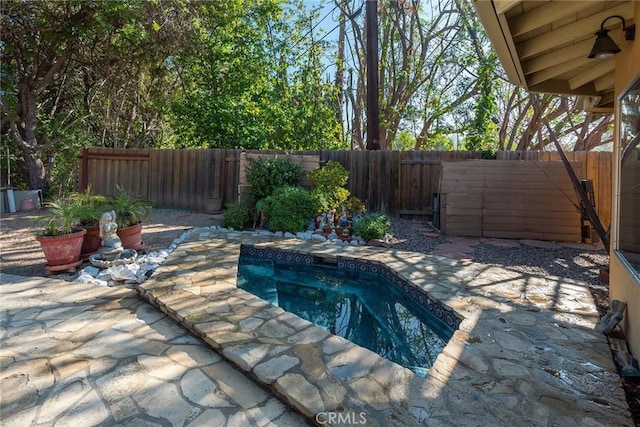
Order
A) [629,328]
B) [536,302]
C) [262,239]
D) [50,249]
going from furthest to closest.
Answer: [262,239] → [50,249] → [536,302] → [629,328]

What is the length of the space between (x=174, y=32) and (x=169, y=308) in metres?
8.64

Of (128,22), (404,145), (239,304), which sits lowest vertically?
(239,304)

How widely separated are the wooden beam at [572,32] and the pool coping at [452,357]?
2.10 meters

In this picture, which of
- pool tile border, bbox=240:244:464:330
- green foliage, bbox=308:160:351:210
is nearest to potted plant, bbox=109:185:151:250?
pool tile border, bbox=240:244:464:330

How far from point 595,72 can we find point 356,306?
3.31 metres

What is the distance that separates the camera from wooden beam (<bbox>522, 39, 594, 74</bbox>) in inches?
114

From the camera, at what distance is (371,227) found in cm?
532

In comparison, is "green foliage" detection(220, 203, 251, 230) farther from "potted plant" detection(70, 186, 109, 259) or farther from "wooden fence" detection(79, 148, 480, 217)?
"potted plant" detection(70, 186, 109, 259)

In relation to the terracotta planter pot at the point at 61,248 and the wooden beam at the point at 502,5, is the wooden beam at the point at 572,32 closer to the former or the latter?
the wooden beam at the point at 502,5

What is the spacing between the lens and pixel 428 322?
3043mm

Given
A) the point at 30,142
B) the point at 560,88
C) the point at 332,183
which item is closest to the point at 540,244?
the point at 560,88

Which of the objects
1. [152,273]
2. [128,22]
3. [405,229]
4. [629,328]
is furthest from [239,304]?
[128,22]

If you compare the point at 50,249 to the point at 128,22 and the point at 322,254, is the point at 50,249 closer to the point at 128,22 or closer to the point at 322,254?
the point at 322,254

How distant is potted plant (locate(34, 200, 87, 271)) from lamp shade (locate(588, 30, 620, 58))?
4887 mm
